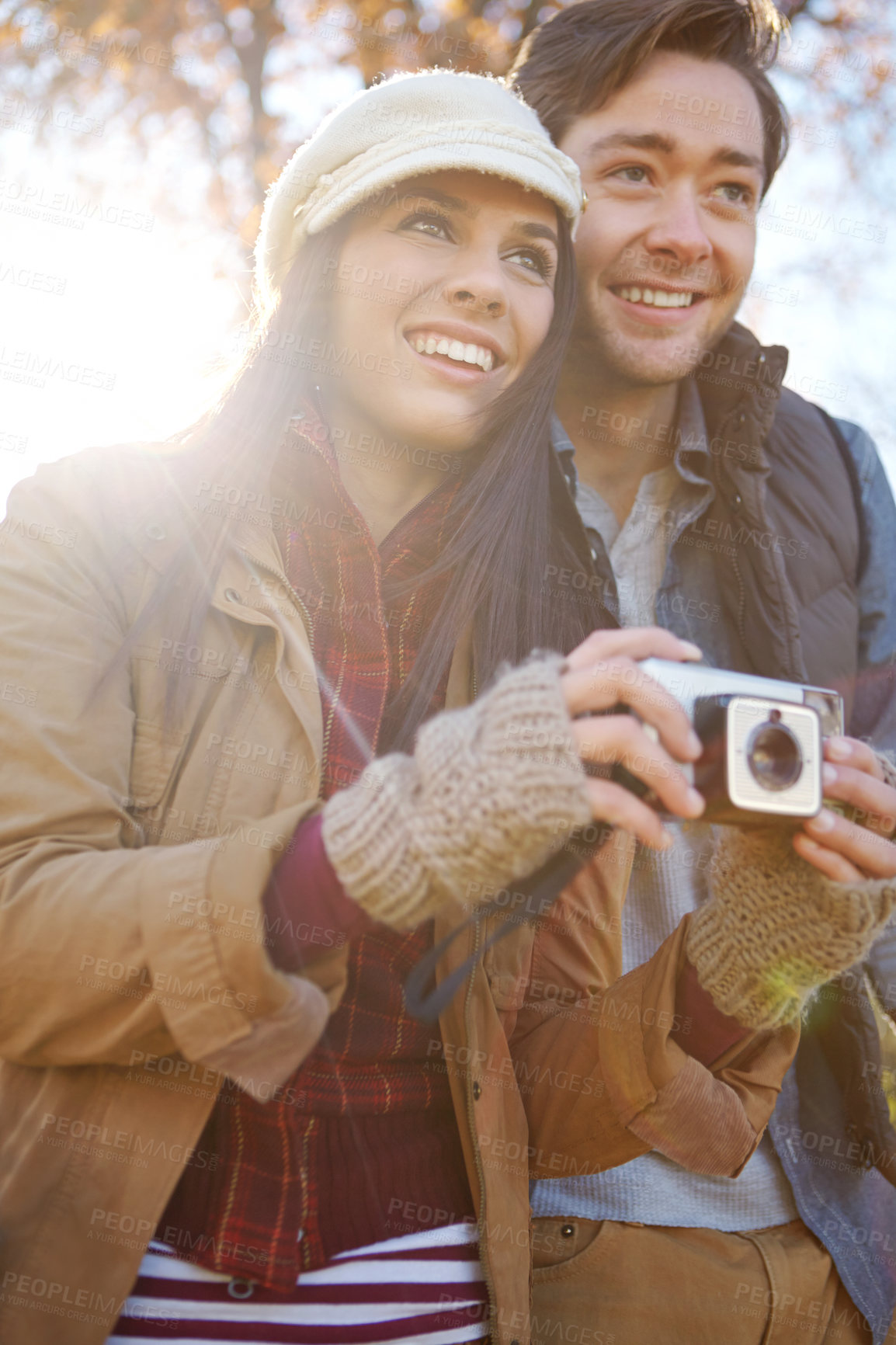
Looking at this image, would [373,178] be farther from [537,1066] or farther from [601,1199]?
[601,1199]

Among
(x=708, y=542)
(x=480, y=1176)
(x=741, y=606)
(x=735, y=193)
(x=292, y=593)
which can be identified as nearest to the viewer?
(x=480, y=1176)

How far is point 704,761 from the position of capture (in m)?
1.35

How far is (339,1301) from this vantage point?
4.77ft

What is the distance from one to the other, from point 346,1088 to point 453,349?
1347 mm

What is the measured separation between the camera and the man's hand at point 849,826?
1.44 metres

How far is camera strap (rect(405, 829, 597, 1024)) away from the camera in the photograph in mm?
1367

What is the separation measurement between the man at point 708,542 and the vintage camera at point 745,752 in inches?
35.1

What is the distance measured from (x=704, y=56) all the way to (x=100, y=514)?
85.8 inches

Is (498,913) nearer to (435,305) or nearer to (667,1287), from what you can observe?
(667,1287)

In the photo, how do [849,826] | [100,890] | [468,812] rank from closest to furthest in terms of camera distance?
[468,812], [100,890], [849,826]

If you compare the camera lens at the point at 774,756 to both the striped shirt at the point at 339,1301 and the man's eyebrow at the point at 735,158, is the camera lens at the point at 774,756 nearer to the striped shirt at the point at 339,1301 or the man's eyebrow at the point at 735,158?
the striped shirt at the point at 339,1301

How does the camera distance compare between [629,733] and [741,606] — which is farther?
Result: [741,606]

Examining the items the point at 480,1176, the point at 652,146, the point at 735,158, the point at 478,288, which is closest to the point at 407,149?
the point at 478,288

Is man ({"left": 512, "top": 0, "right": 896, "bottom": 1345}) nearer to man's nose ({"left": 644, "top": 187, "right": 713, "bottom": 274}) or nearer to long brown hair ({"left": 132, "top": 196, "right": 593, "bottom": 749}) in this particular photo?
man's nose ({"left": 644, "top": 187, "right": 713, "bottom": 274})
